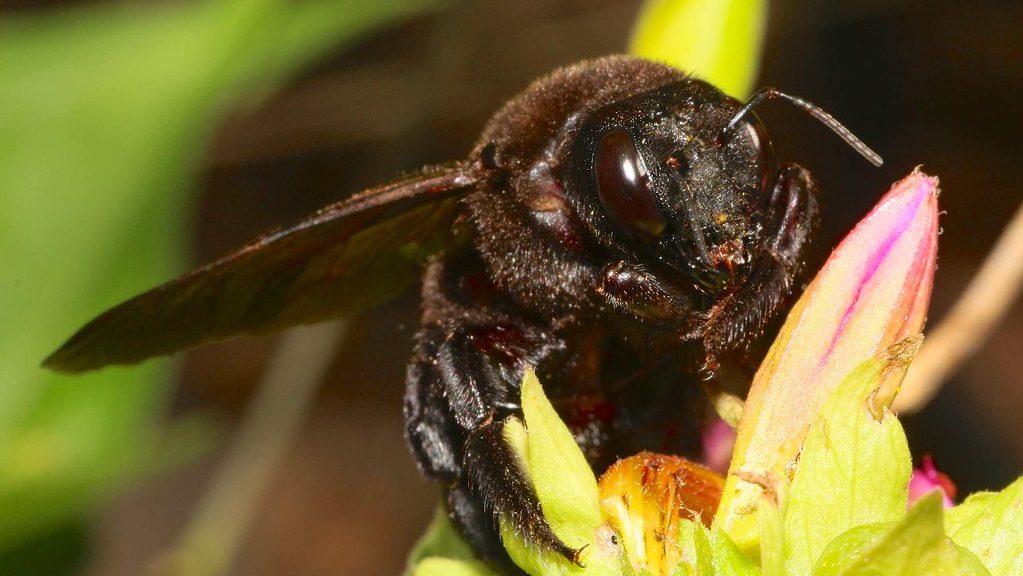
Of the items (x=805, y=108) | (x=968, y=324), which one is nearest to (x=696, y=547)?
(x=805, y=108)

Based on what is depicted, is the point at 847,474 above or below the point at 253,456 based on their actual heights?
above

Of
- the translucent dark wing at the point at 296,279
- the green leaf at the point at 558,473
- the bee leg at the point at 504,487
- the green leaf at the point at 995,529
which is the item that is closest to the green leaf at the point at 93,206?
the translucent dark wing at the point at 296,279

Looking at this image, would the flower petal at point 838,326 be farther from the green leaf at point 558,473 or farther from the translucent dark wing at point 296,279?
the translucent dark wing at point 296,279

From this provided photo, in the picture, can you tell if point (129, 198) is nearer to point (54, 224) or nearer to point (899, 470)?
point (54, 224)

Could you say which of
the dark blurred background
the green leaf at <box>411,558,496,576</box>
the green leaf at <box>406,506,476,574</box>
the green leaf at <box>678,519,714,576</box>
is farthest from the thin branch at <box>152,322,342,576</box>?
the green leaf at <box>678,519,714,576</box>

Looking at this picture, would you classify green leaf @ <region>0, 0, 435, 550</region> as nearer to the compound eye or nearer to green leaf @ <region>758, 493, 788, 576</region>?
the compound eye

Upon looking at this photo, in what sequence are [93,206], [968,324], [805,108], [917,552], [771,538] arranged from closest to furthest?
[917,552], [771,538], [805,108], [968,324], [93,206]

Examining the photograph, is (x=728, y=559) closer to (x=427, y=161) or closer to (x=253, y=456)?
(x=253, y=456)
